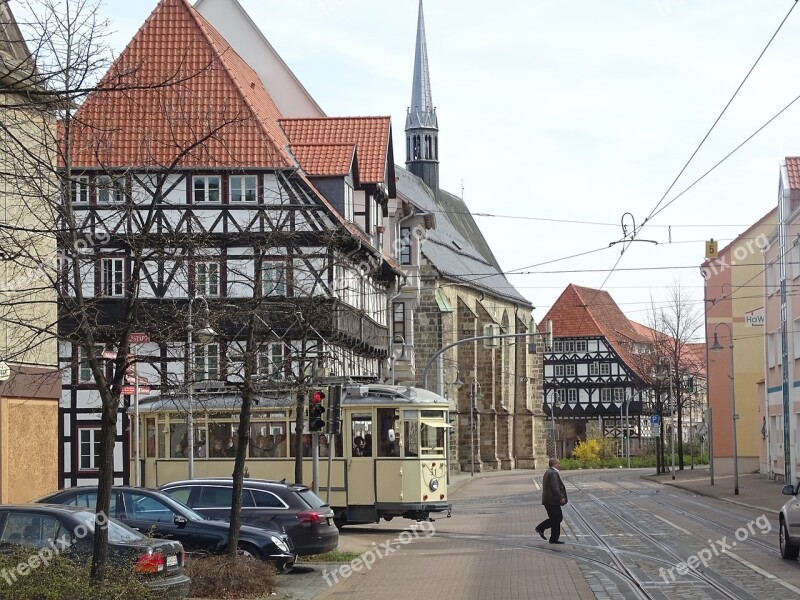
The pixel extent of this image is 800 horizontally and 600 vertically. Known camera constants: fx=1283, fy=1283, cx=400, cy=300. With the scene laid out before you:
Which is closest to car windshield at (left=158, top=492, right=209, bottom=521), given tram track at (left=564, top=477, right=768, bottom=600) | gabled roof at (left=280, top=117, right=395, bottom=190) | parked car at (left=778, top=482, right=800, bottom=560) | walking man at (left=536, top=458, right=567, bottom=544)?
tram track at (left=564, top=477, right=768, bottom=600)

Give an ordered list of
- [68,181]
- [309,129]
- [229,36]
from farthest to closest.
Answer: [229,36] → [309,129] → [68,181]

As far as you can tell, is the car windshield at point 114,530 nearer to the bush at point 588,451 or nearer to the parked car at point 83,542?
the parked car at point 83,542

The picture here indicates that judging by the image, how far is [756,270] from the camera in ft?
189

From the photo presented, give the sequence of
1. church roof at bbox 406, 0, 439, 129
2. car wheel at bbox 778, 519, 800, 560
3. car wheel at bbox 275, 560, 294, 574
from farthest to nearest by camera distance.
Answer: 1. church roof at bbox 406, 0, 439, 129
2. car wheel at bbox 778, 519, 800, 560
3. car wheel at bbox 275, 560, 294, 574

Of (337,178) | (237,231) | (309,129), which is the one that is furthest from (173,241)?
(309,129)

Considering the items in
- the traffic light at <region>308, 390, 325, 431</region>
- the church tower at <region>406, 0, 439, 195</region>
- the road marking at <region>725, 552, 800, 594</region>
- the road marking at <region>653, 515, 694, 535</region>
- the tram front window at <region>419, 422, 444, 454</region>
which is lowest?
the road marking at <region>653, 515, 694, 535</region>

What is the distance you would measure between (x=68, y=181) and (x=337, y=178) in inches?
1182

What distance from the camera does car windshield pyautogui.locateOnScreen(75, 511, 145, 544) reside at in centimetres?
1420

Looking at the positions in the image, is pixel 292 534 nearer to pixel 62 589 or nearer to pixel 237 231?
pixel 62 589

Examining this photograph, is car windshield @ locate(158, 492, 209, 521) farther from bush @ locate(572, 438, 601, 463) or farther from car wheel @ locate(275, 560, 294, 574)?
bush @ locate(572, 438, 601, 463)

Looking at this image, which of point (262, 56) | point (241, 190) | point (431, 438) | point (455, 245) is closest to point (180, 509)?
point (431, 438)

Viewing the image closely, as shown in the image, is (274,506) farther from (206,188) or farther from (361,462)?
(206,188)

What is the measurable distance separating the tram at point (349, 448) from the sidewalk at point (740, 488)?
32.5 ft

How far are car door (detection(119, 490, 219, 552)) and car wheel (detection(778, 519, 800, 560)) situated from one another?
8.54 m
